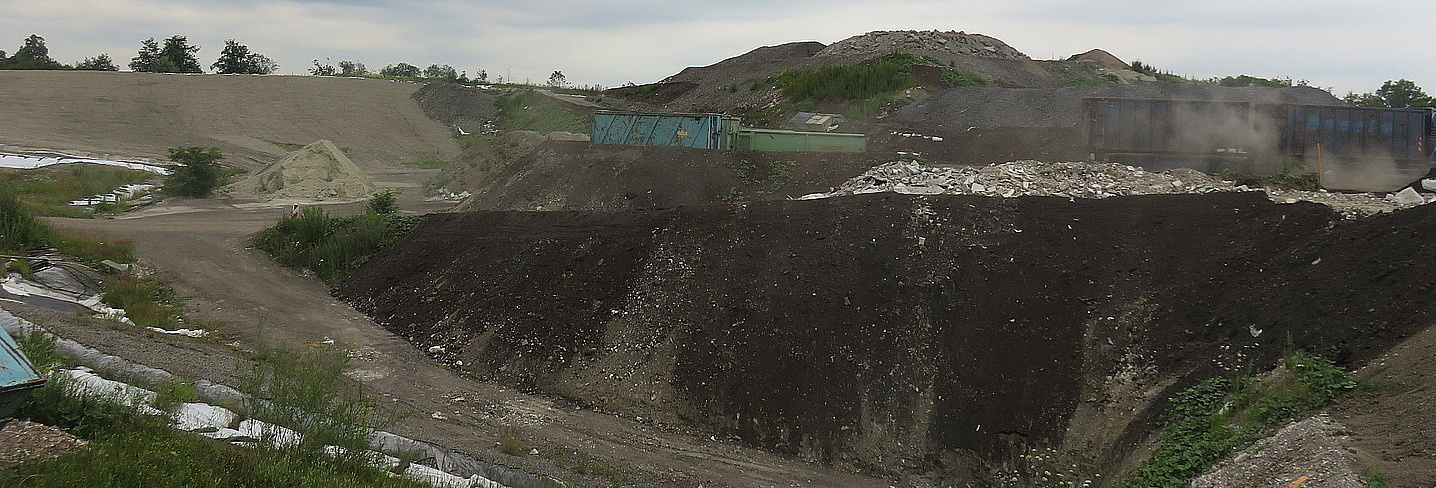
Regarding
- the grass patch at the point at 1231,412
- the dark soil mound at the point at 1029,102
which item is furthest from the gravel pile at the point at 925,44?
the grass patch at the point at 1231,412

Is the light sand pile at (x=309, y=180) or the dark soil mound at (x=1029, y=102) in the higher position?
the dark soil mound at (x=1029, y=102)

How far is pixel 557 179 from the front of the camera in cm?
2047

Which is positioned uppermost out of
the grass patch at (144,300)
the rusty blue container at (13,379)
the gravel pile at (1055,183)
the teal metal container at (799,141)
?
the teal metal container at (799,141)

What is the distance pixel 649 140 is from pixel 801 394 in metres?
12.7

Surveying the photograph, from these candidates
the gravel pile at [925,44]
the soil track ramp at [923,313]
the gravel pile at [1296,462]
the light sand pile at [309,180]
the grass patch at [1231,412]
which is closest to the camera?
the gravel pile at [1296,462]

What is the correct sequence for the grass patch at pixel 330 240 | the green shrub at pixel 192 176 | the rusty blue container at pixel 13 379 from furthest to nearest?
the green shrub at pixel 192 176 → the grass patch at pixel 330 240 → the rusty blue container at pixel 13 379

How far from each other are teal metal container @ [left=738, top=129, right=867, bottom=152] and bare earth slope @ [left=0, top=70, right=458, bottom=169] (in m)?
22.8

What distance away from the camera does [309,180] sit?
93.6 ft

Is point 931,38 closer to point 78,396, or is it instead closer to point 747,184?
point 747,184

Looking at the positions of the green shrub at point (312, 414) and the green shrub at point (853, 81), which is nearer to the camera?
the green shrub at point (312, 414)

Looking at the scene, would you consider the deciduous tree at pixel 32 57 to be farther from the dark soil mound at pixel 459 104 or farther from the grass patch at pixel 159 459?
the grass patch at pixel 159 459

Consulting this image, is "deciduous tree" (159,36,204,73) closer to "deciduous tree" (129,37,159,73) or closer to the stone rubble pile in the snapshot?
"deciduous tree" (129,37,159,73)

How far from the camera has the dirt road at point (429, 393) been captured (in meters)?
9.45

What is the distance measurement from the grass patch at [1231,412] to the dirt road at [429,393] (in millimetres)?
2765
